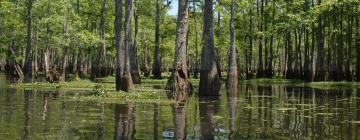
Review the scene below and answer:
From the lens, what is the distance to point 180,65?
23.4 meters

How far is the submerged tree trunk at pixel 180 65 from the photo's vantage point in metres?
22.6

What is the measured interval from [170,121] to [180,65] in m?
10.3

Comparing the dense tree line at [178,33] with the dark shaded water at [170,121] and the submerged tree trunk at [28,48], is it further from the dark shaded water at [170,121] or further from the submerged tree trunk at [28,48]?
the dark shaded water at [170,121]

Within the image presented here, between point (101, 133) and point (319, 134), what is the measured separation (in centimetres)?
447

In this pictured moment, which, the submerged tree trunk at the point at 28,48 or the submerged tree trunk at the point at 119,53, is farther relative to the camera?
the submerged tree trunk at the point at 28,48

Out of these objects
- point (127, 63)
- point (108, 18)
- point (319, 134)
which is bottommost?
point (319, 134)

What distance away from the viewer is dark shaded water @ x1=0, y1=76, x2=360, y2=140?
1081 centimetres

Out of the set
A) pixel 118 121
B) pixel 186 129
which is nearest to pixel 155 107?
pixel 118 121

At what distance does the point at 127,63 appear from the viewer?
→ 75.8ft

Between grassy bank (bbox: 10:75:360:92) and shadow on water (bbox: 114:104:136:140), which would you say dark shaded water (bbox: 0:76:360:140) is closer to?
shadow on water (bbox: 114:104:136:140)

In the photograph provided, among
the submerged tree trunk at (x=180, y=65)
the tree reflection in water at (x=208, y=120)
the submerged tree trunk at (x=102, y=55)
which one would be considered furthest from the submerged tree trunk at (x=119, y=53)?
the submerged tree trunk at (x=102, y=55)

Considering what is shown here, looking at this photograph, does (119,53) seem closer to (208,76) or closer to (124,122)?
(208,76)

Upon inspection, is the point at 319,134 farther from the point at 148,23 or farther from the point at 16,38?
the point at 148,23

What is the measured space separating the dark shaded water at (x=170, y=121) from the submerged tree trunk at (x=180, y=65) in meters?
4.49
